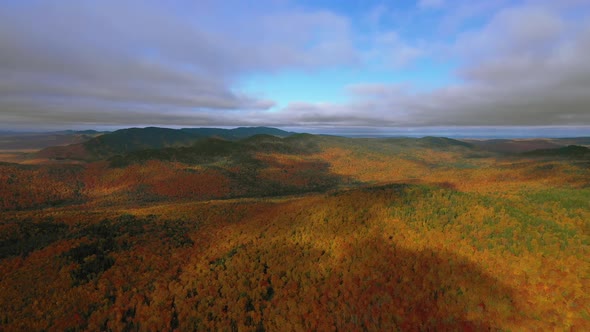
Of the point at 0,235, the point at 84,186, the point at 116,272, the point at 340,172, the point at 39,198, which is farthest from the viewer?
the point at 340,172

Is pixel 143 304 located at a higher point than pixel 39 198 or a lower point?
higher

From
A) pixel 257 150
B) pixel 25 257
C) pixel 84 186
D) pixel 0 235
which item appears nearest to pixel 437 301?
pixel 25 257

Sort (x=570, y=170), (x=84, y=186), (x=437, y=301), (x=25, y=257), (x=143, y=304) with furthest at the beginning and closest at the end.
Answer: (x=84, y=186), (x=570, y=170), (x=25, y=257), (x=143, y=304), (x=437, y=301)

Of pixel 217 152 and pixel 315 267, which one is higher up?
pixel 217 152

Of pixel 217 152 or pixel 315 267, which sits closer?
pixel 315 267

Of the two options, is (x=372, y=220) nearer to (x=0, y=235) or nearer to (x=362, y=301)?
(x=362, y=301)

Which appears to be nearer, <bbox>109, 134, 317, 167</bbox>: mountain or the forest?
the forest

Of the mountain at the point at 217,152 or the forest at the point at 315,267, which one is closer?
the forest at the point at 315,267

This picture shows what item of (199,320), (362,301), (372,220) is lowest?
(199,320)

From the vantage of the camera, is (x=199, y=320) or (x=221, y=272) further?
(x=221, y=272)

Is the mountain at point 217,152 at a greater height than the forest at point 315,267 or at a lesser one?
greater

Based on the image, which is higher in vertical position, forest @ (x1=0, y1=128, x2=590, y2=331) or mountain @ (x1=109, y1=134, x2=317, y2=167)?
mountain @ (x1=109, y1=134, x2=317, y2=167)
